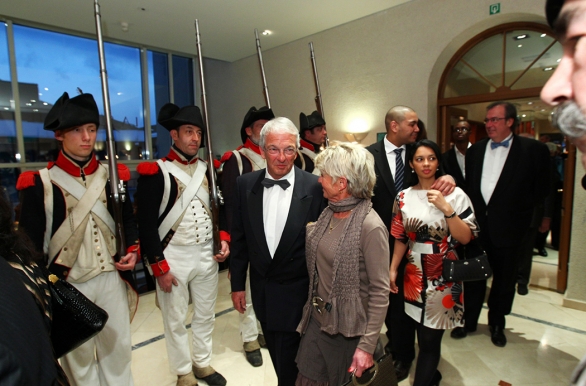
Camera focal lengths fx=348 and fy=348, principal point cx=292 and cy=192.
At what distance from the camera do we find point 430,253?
1.83 meters

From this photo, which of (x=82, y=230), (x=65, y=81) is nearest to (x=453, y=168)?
(x=82, y=230)

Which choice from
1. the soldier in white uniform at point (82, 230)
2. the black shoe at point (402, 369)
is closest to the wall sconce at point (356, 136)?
the black shoe at point (402, 369)

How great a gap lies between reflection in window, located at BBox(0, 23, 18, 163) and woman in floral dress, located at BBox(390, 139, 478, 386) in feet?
19.4

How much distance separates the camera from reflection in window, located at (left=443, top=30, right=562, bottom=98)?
3.86 m

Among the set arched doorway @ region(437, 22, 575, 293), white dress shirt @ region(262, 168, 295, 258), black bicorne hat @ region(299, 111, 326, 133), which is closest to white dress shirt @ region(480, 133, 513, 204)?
arched doorway @ region(437, 22, 575, 293)

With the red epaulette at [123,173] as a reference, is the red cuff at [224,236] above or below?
below

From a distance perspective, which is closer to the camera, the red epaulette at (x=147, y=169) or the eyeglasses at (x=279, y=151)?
the eyeglasses at (x=279, y=151)

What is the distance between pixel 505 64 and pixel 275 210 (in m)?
3.94

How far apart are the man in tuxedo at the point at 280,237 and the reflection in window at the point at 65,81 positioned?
460cm

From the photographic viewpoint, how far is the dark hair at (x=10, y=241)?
2.88 ft

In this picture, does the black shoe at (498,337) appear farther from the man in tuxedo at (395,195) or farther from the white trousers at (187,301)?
the white trousers at (187,301)

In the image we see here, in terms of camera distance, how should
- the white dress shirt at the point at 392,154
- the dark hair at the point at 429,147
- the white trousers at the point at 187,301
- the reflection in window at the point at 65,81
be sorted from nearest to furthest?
the dark hair at the point at 429,147 → the white trousers at the point at 187,301 → the white dress shirt at the point at 392,154 → the reflection in window at the point at 65,81

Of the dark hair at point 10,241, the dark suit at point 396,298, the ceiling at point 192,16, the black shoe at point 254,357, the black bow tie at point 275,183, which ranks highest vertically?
the ceiling at point 192,16

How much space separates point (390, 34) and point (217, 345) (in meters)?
4.28
